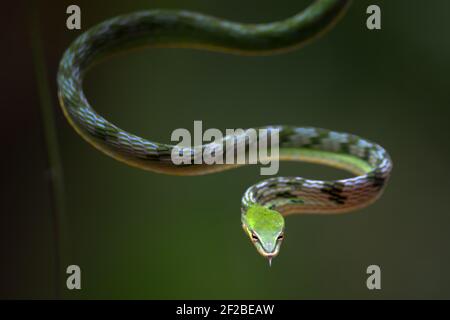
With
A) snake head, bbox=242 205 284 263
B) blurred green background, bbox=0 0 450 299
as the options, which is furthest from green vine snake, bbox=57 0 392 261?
blurred green background, bbox=0 0 450 299

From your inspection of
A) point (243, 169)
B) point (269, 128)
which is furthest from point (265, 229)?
point (243, 169)

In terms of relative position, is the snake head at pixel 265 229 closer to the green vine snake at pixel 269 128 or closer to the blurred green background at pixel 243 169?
the green vine snake at pixel 269 128

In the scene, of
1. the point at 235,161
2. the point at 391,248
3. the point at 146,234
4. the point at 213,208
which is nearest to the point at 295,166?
the point at 213,208

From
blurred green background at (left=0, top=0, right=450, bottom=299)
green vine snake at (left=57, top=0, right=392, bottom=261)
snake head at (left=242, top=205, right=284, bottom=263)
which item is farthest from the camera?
blurred green background at (left=0, top=0, right=450, bottom=299)

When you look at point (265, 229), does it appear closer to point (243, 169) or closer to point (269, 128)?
point (269, 128)

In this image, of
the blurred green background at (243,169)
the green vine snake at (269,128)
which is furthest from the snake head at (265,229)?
the blurred green background at (243,169)

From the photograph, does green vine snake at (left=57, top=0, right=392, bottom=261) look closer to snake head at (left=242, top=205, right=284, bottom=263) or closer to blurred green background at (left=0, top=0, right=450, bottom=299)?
snake head at (left=242, top=205, right=284, bottom=263)
